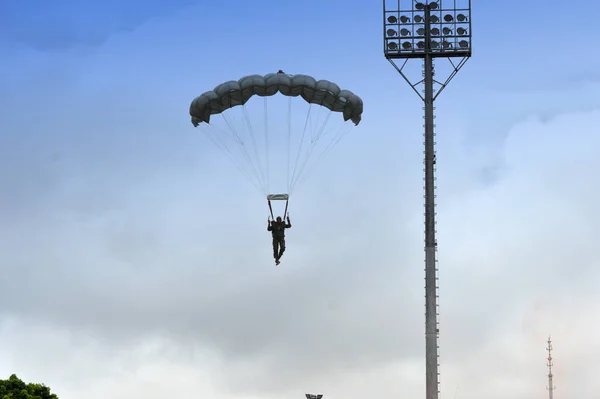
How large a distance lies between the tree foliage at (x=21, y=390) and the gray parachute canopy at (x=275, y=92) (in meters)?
23.0

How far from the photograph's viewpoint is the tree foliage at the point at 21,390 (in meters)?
75.3

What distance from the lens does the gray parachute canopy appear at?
203 feet

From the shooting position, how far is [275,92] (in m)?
62.4

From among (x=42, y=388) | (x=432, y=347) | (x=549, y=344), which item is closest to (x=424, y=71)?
(x=432, y=347)

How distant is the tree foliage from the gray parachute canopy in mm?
23003

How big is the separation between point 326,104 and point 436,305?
1434 cm

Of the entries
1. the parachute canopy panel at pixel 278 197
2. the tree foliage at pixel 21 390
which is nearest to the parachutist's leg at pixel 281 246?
the parachute canopy panel at pixel 278 197

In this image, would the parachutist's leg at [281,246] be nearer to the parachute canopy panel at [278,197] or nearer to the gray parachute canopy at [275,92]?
the parachute canopy panel at [278,197]

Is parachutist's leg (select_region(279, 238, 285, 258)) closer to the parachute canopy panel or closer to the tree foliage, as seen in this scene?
the parachute canopy panel

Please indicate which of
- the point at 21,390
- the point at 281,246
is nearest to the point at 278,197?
the point at 281,246

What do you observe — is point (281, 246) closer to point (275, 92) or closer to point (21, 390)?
point (275, 92)

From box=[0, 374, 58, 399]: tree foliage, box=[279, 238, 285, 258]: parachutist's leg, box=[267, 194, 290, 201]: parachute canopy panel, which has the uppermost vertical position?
box=[267, 194, 290, 201]: parachute canopy panel

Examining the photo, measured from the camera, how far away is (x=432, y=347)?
227ft

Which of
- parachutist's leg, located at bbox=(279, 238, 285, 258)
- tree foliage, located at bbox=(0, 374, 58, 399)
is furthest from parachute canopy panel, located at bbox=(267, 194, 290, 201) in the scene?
tree foliage, located at bbox=(0, 374, 58, 399)
